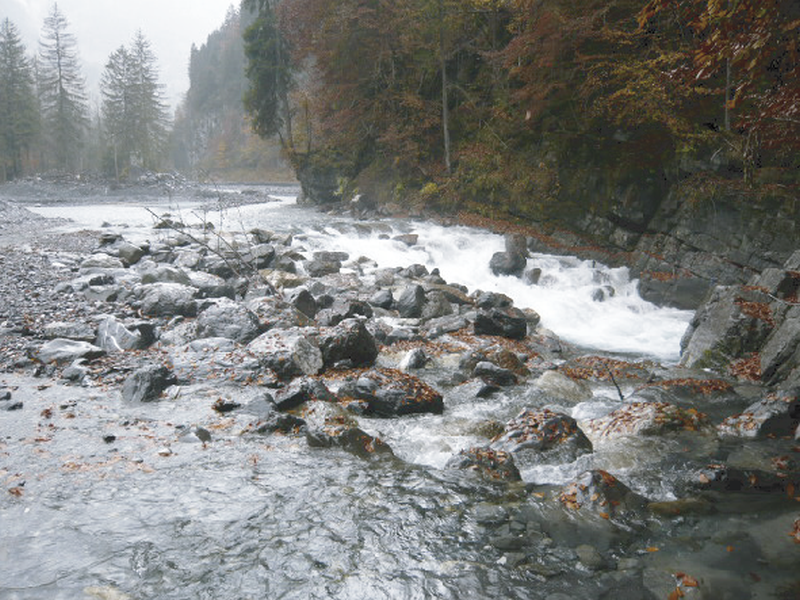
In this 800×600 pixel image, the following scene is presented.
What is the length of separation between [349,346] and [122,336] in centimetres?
410

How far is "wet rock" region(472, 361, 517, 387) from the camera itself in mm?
7859

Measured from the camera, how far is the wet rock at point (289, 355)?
801 centimetres

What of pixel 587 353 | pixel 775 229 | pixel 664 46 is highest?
pixel 664 46

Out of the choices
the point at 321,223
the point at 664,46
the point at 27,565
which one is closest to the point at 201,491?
the point at 27,565

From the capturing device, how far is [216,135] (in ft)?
305

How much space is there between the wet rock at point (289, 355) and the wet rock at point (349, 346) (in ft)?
0.58

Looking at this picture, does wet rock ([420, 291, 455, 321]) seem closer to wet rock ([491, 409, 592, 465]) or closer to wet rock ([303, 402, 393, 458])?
wet rock ([303, 402, 393, 458])

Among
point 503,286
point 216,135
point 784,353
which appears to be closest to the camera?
point 784,353

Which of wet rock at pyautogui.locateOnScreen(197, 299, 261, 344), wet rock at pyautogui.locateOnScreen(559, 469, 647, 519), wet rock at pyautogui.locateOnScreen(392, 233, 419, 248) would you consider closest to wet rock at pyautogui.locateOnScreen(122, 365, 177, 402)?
wet rock at pyautogui.locateOnScreen(197, 299, 261, 344)

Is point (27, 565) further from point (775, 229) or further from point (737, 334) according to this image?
point (775, 229)

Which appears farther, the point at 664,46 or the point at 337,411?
the point at 664,46

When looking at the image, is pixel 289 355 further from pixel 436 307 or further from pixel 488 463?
pixel 436 307

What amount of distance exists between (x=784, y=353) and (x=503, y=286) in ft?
26.5

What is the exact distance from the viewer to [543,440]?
18.3ft
